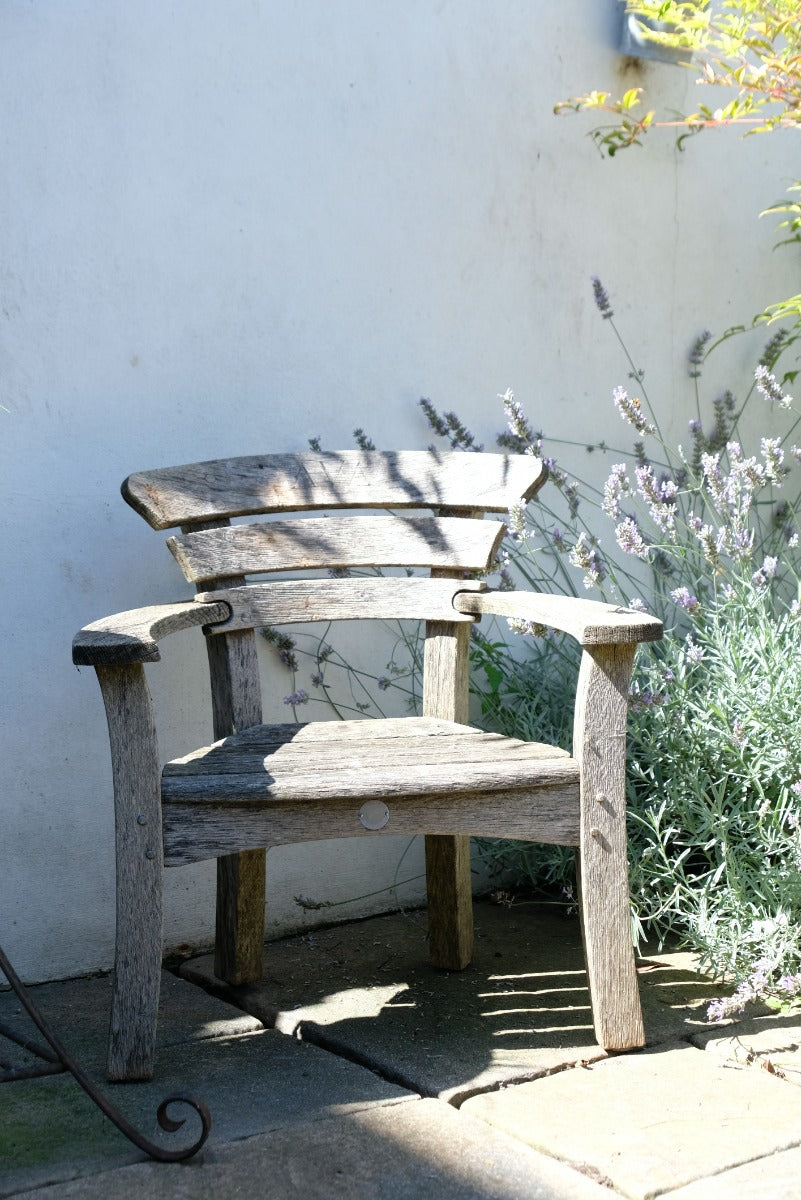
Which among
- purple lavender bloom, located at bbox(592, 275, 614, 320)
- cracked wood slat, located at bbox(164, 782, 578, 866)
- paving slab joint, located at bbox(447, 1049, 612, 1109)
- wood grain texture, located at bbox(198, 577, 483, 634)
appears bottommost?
paving slab joint, located at bbox(447, 1049, 612, 1109)

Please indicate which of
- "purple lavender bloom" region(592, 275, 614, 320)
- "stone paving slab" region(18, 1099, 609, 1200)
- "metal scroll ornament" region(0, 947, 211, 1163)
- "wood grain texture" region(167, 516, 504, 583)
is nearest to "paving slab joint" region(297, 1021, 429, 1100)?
"stone paving slab" region(18, 1099, 609, 1200)

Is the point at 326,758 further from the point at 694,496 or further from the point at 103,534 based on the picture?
the point at 694,496

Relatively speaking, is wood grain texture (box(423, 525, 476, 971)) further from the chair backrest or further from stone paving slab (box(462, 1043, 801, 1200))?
stone paving slab (box(462, 1043, 801, 1200))

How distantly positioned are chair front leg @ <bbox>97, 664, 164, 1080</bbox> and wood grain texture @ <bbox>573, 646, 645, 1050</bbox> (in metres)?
0.66

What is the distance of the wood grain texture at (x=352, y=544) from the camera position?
234cm

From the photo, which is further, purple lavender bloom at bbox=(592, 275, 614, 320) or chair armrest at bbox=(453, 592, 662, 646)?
purple lavender bloom at bbox=(592, 275, 614, 320)

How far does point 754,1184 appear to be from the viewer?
1550 millimetres

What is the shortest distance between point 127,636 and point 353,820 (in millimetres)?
427

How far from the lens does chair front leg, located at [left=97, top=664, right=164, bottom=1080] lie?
182 centimetres

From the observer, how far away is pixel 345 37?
8.83 ft

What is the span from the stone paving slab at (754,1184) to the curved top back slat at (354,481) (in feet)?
4.02

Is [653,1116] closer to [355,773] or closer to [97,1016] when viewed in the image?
[355,773]

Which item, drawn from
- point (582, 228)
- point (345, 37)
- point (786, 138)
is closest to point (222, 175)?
point (345, 37)

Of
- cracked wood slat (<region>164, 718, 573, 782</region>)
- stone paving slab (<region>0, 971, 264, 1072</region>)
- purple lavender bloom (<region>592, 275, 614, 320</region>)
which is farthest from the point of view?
purple lavender bloom (<region>592, 275, 614, 320</region>)
